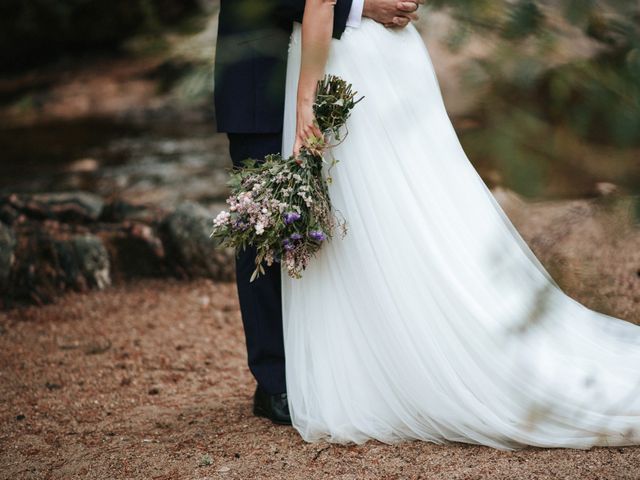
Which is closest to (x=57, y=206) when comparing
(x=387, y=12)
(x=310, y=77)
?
(x=387, y=12)

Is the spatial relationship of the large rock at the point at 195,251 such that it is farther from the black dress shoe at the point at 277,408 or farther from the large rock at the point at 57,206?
the black dress shoe at the point at 277,408

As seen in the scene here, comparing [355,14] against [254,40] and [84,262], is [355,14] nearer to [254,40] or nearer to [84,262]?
[254,40]

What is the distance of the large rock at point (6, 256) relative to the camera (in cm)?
431

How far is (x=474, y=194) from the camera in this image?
231cm

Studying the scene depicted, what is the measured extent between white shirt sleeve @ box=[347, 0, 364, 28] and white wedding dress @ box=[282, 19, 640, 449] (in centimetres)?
3

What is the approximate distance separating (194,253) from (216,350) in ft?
3.65

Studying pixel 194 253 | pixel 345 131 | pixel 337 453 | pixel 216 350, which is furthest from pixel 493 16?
pixel 194 253

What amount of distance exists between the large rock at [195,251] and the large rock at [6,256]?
93cm

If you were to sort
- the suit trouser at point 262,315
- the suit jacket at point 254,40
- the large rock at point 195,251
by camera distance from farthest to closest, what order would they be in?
the large rock at point 195,251 → the suit trouser at point 262,315 → the suit jacket at point 254,40

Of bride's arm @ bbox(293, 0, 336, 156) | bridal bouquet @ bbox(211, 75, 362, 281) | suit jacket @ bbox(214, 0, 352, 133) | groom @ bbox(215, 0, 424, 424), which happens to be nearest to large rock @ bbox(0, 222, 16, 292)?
groom @ bbox(215, 0, 424, 424)

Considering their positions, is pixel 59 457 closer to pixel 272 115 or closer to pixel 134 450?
pixel 134 450

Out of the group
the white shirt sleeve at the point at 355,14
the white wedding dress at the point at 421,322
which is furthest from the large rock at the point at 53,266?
the white shirt sleeve at the point at 355,14

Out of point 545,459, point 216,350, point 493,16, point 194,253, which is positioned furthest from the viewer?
point 194,253

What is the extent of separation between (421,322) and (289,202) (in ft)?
1.81
